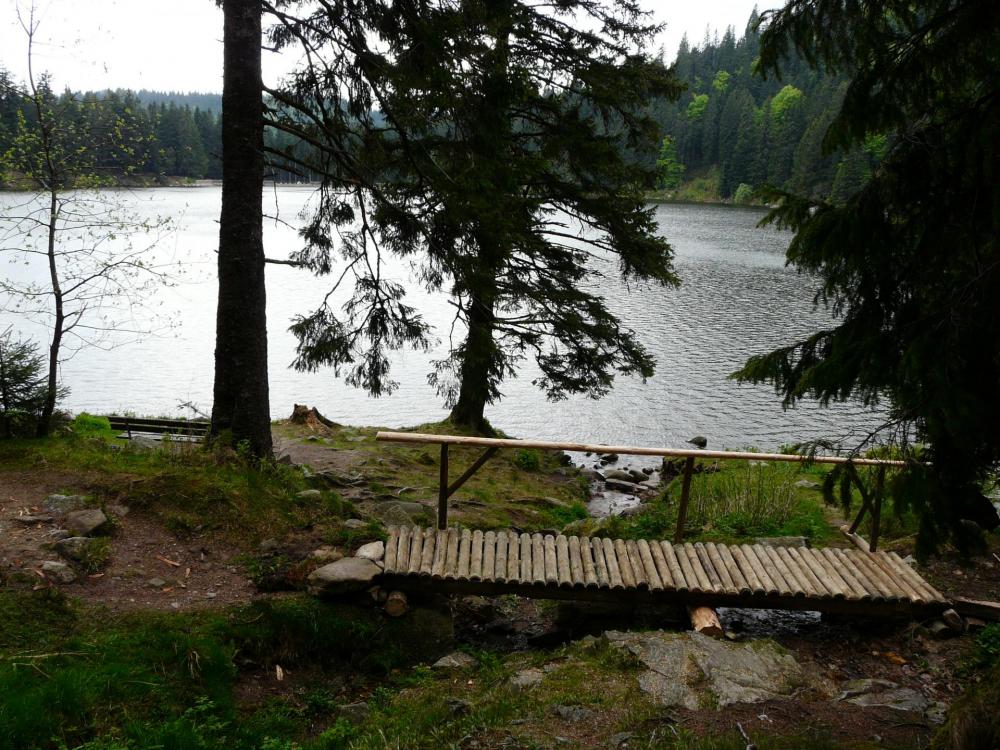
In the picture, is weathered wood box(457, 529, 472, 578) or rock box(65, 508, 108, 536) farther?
weathered wood box(457, 529, 472, 578)

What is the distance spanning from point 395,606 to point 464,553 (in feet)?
2.89

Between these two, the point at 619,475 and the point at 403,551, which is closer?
the point at 403,551

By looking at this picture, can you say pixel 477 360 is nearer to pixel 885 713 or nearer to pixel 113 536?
pixel 113 536

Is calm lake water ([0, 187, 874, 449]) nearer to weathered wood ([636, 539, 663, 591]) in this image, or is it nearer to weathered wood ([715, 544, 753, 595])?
weathered wood ([715, 544, 753, 595])

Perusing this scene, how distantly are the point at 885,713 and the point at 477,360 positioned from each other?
6639mm

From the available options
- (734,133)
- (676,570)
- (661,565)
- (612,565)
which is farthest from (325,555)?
(734,133)

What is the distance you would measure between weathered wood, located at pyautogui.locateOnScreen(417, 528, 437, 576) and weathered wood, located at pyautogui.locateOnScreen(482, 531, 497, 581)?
1.68 feet

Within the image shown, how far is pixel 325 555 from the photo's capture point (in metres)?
6.67

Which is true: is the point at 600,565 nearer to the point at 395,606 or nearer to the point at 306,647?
the point at 395,606

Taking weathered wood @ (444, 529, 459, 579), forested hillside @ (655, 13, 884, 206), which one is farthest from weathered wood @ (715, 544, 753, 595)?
forested hillside @ (655, 13, 884, 206)

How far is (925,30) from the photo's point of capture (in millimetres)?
3928

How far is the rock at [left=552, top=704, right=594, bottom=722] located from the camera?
4.61 meters

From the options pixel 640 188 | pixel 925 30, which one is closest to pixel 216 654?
pixel 925 30

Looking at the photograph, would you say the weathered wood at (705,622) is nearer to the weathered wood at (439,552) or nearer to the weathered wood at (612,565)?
the weathered wood at (612,565)
